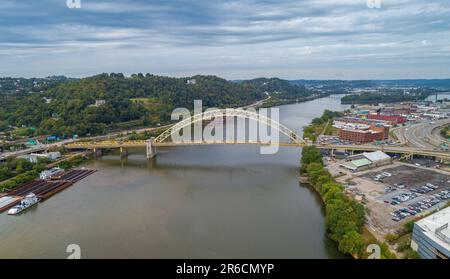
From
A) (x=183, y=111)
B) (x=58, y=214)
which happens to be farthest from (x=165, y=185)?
(x=183, y=111)

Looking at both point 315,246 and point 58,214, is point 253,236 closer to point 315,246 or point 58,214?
point 315,246

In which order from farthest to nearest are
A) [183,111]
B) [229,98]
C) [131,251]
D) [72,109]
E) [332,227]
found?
[229,98] < [183,111] < [72,109] < [332,227] < [131,251]

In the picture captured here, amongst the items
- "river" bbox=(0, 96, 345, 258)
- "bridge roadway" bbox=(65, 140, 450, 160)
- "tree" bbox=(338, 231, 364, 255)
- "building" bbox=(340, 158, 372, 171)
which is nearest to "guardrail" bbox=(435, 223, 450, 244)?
"tree" bbox=(338, 231, 364, 255)

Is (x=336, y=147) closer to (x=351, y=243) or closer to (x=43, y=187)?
(x=351, y=243)

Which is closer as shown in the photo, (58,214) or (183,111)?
(58,214)

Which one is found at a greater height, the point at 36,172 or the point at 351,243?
the point at 36,172

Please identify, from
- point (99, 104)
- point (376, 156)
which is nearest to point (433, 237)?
point (376, 156)

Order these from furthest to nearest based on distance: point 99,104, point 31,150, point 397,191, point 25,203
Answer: point 99,104, point 31,150, point 397,191, point 25,203
